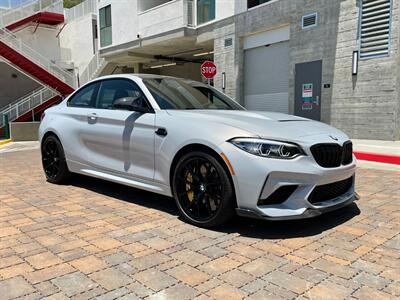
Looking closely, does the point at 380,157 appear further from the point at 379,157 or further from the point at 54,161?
the point at 54,161

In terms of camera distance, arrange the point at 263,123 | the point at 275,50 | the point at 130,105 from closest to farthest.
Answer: the point at 263,123, the point at 130,105, the point at 275,50

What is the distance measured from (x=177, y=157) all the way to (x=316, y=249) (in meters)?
1.59

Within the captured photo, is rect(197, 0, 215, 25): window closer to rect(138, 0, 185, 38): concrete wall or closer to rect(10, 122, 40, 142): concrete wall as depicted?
rect(138, 0, 185, 38): concrete wall

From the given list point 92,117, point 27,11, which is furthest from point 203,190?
point 27,11

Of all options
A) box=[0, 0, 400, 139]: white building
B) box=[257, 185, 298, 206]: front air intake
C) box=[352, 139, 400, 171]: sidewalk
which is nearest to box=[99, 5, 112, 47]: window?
box=[0, 0, 400, 139]: white building

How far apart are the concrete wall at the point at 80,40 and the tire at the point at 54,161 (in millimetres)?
25624

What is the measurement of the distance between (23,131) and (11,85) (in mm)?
12307

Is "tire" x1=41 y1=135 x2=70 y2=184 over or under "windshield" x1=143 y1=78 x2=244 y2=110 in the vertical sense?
under

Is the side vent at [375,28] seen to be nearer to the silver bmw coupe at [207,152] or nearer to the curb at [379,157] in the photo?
the curb at [379,157]

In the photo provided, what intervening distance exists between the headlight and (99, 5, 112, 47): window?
74.2ft

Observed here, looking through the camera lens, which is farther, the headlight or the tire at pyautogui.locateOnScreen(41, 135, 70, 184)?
the tire at pyautogui.locateOnScreen(41, 135, 70, 184)

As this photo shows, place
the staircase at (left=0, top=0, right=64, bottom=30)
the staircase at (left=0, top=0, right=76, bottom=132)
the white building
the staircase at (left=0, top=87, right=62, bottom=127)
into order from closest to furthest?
the white building → the staircase at (left=0, top=0, right=76, bottom=132) → the staircase at (left=0, top=87, right=62, bottom=127) → the staircase at (left=0, top=0, right=64, bottom=30)

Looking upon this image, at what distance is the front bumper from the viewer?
3.33 m

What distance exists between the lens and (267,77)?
51.3 feet
